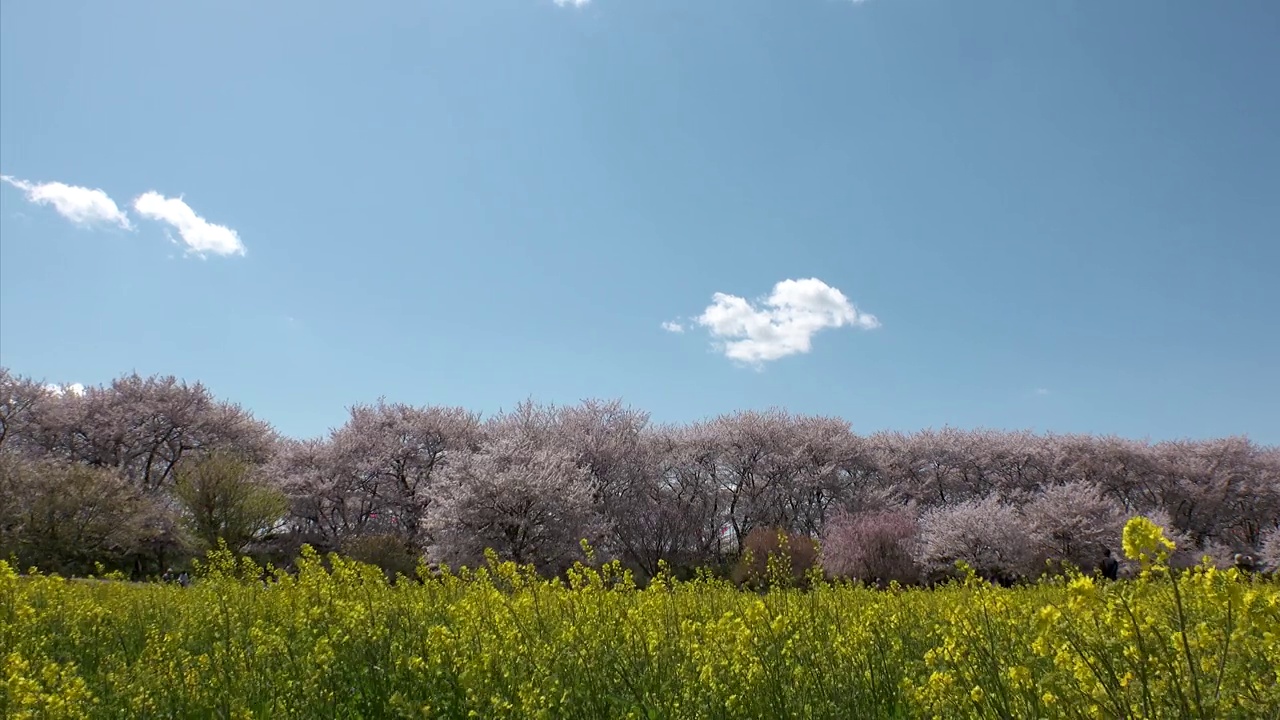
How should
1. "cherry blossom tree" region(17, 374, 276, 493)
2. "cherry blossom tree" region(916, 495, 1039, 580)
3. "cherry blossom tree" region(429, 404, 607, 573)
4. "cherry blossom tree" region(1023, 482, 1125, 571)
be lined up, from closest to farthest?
"cherry blossom tree" region(429, 404, 607, 573)
"cherry blossom tree" region(916, 495, 1039, 580)
"cherry blossom tree" region(1023, 482, 1125, 571)
"cherry blossom tree" region(17, 374, 276, 493)

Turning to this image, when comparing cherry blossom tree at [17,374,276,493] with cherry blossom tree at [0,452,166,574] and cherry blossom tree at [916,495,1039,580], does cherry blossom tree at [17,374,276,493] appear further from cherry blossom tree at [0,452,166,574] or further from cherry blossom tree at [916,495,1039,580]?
cherry blossom tree at [916,495,1039,580]

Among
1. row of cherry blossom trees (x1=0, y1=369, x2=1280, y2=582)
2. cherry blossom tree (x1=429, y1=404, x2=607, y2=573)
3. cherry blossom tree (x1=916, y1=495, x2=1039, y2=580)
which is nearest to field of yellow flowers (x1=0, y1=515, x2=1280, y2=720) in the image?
cherry blossom tree (x1=429, y1=404, x2=607, y2=573)

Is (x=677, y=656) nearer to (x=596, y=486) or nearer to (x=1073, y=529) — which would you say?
(x=596, y=486)

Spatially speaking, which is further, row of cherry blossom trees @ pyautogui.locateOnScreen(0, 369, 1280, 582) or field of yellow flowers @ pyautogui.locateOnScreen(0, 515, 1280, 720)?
row of cherry blossom trees @ pyautogui.locateOnScreen(0, 369, 1280, 582)

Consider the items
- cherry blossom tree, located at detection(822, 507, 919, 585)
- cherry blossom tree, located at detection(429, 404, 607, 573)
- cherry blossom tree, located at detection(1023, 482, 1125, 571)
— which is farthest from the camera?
cherry blossom tree, located at detection(1023, 482, 1125, 571)

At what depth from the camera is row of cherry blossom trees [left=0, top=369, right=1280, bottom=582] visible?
28891mm

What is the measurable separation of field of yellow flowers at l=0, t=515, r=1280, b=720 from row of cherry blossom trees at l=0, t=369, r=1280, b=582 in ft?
71.5

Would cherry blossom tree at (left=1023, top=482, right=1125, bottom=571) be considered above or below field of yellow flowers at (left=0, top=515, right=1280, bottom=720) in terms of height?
below

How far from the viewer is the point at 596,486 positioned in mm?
34375

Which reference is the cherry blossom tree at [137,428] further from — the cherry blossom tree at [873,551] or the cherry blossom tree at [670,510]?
the cherry blossom tree at [873,551]

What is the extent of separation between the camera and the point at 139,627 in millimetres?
8992

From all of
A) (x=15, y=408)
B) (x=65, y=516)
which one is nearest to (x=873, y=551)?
(x=65, y=516)

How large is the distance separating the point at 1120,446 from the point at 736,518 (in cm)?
2629

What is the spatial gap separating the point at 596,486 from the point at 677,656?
96.6 ft
